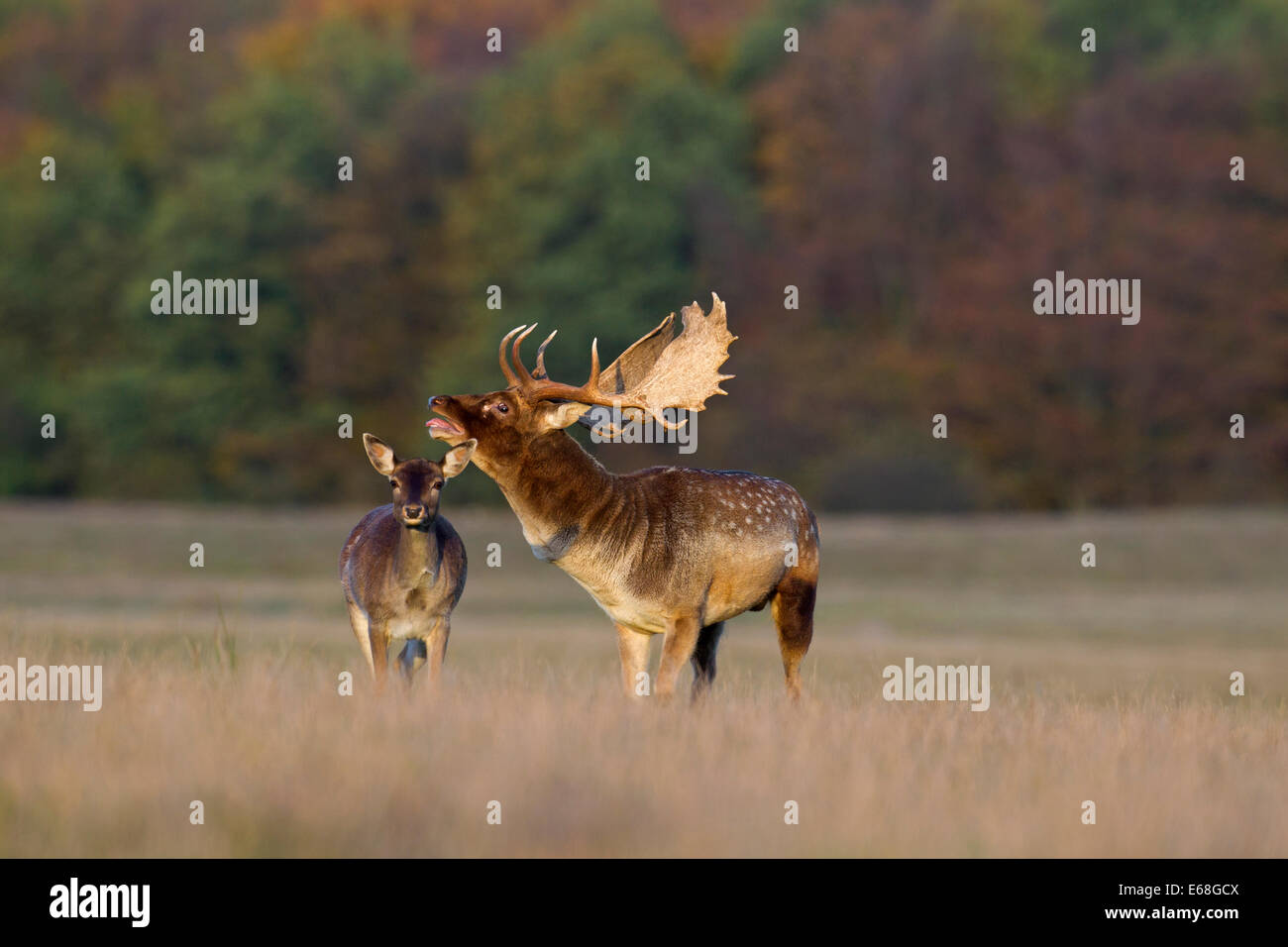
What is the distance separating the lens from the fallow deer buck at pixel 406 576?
11617mm

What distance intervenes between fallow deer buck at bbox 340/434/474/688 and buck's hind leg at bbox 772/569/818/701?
2.18 metres

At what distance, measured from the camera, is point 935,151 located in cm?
5188

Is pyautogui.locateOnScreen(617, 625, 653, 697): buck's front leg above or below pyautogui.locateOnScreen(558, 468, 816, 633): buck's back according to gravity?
below

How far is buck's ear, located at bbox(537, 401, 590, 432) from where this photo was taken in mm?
10586

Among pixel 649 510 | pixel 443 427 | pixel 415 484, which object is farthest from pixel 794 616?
pixel 443 427

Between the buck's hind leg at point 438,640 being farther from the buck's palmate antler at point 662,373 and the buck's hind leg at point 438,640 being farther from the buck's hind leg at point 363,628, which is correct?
the buck's palmate antler at point 662,373

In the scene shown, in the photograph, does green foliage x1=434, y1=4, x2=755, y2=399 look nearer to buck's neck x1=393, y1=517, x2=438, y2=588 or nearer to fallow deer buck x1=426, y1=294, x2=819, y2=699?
buck's neck x1=393, y1=517, x2=438, y2=588

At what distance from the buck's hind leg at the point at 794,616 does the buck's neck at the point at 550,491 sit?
4.77ft

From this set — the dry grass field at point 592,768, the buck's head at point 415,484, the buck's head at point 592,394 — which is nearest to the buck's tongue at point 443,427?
the buck's head at point 592,394

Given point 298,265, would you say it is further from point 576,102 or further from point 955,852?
point 955,852

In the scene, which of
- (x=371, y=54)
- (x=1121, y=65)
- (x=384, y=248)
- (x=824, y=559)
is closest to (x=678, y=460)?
(x=824, y=559)

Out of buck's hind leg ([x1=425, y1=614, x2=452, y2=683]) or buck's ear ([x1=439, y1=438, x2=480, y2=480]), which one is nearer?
buck's ear ([x1=439, y1=438, x2=480, y2=480])

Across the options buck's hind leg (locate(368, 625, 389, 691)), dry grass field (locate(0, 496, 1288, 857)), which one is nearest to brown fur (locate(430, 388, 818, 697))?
dry grass field (locate(0, 496, 1288, 857))

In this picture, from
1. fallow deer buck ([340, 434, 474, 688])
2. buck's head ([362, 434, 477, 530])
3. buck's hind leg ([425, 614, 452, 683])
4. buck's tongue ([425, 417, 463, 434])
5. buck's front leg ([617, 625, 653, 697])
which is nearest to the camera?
buck's tongue ([425, 417, 463, 434])
